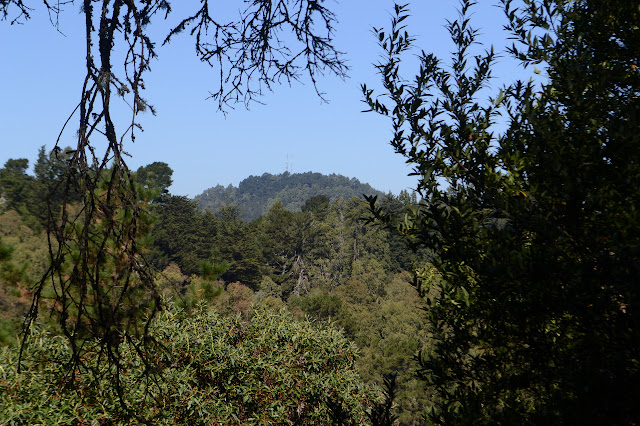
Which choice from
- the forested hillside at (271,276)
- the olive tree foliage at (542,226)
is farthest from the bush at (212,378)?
the olive tree foliage at (542,226)

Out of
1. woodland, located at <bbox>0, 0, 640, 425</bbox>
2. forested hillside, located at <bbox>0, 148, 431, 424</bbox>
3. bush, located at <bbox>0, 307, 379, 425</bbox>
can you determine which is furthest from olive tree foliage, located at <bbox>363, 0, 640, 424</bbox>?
bush, located at <bbox>0, 307, 379, 425</bbox>

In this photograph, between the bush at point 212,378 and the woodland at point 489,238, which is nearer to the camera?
the woodland at point 489,238

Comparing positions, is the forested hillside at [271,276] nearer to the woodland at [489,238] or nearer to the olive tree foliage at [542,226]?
the woodland at [489,238]

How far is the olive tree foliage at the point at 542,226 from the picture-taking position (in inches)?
92.7

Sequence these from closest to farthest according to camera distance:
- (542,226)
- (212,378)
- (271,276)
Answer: (542,226) → (212,378) → (271,276)

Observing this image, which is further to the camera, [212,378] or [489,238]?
[212,378]

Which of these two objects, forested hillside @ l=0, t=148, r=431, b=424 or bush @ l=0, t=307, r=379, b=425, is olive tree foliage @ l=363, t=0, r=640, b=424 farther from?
bush @ l=0, t=307, r=379, b=425

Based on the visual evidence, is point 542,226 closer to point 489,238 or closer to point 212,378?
point 489,238

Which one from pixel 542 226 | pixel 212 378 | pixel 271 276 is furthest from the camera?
pixel 271 276

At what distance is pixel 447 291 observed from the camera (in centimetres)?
343

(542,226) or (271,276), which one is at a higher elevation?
(542,226)

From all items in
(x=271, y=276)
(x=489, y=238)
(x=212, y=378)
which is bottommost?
(x=271, y=276)

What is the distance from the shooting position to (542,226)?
98.7 inches

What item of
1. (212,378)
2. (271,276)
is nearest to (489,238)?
(212,378)
